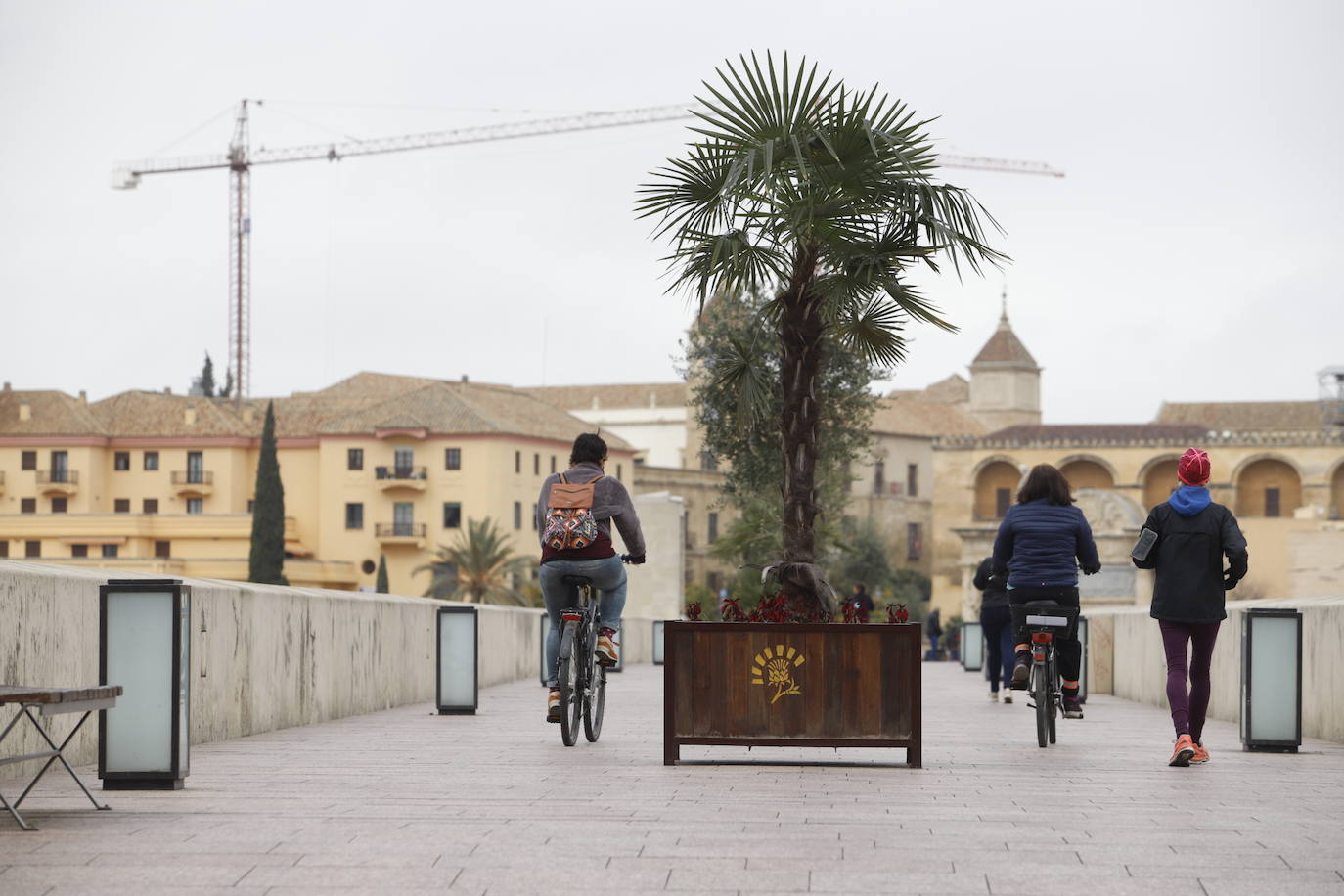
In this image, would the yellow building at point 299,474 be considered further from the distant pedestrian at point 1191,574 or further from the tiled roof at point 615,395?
the distant pedestrian at point 1191,574

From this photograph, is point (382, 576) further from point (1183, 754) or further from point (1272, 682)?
point (1183, 754)

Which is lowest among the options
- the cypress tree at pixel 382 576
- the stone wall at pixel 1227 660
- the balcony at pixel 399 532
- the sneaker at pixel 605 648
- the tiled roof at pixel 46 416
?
the cypress tree at pixel 382 576

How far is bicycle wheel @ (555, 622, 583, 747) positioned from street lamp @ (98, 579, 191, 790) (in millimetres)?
3072

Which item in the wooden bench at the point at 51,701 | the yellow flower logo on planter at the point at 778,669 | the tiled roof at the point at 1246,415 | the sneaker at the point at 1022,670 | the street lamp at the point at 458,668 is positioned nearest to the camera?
the wooden bench at the point at 51,701

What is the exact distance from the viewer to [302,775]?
9.23 m

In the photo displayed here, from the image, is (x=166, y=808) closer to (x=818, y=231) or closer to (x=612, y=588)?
(x=612, y=588)

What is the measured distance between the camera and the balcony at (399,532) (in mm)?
107688

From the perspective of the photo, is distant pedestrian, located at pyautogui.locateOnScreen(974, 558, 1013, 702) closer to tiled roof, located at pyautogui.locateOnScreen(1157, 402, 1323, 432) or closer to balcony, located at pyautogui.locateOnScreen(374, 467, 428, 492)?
balcony, located at pyautogui.locateOnScreen(374, 467, 428, 492)

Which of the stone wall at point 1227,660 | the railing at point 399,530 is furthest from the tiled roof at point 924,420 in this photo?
the stone wall at point 1227,660

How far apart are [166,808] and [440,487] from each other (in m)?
101

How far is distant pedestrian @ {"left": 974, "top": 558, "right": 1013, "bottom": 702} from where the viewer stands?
1742 centimetres

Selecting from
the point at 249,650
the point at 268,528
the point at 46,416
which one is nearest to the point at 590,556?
the point at 249,650

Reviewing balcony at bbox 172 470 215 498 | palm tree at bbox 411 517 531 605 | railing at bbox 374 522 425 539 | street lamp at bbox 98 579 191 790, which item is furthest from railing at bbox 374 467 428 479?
street lamp at bbox 98 579 191 790

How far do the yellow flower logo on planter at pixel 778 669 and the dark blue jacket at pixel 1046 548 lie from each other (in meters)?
2.39
